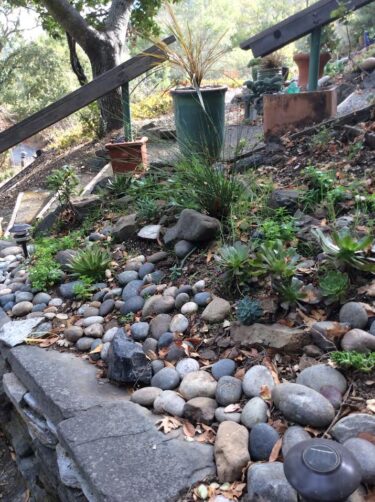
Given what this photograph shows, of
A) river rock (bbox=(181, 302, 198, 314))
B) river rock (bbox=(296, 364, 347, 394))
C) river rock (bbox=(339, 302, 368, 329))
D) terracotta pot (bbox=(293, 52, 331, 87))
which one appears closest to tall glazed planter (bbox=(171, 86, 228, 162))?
river rock (bbox=(181, 302, 198, 314))

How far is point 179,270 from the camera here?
2625mm

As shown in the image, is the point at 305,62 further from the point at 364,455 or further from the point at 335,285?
the point at 364,455

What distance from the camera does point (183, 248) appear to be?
8.88 ft

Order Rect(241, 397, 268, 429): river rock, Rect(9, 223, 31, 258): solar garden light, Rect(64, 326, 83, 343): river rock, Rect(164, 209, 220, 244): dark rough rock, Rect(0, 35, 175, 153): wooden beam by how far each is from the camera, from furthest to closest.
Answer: Rect(0, 35, 175, 153): wooden beam → Rect(9, 223, 31, 258): solar garden light → Rect(164, 209, 220, 244): dark rough rock → Rect(64, 326, 83, 343): river rock → Rect(241, 397, 268, 429): river rock

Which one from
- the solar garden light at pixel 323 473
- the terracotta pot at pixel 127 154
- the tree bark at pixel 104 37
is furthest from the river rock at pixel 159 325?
the tree bark at pixel 104 37

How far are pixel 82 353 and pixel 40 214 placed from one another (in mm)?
2527

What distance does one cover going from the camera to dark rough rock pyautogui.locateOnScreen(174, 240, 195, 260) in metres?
2.70

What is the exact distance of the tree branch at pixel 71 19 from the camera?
6723 millimetres

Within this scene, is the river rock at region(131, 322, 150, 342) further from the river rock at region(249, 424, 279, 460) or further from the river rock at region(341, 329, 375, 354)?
the river rock at region(341, 329, 375, 354)

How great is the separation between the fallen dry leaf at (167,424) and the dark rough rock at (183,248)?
115 cm

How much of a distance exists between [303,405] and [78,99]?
336 cm

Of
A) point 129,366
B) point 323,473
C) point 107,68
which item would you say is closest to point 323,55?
point 107,68

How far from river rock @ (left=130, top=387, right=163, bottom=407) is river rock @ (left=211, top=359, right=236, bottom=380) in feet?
0.76

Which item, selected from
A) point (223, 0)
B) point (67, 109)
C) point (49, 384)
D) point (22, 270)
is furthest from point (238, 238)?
point (223, 0)
